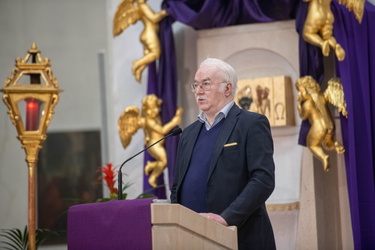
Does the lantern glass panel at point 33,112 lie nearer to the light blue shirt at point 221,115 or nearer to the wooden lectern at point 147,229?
the light blue shirt at point 221,115

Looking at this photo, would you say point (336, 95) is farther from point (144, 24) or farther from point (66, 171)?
point (66, 171)

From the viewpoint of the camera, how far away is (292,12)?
6.66 m

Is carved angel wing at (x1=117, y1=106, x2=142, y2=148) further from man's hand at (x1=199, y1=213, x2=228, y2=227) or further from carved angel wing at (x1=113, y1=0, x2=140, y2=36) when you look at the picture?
man's hand at (x1=199, y1=213, x2=228, y2=227)

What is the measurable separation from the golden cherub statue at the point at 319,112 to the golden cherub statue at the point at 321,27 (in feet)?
0.95

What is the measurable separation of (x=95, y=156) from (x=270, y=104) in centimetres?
309

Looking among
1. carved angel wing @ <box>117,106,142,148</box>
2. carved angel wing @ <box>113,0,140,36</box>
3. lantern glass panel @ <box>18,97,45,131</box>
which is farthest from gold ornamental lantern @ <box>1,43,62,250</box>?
carved angel wing @ <box>113,0,140,36</box>

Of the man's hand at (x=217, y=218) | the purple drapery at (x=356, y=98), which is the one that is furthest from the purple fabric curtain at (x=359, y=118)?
the man's hand at (x=217, y=218)

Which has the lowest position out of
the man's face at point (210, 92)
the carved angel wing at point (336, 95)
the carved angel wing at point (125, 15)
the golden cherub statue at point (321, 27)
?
the man's face at point (210, 92)

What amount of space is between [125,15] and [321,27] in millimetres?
1897

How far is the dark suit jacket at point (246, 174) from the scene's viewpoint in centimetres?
376

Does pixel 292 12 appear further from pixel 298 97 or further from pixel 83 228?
pixel 83 228

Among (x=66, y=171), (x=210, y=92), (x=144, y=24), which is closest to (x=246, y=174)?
(x=210, y=92)

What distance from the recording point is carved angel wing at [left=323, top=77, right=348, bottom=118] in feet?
20.0

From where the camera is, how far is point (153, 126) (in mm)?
6918
